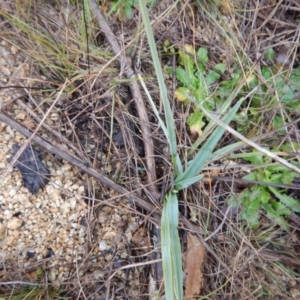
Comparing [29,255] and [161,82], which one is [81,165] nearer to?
[29,255]

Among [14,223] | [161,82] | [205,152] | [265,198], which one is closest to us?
[161,82]

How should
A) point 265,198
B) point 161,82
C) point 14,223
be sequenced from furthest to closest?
point 265,198
point 14,223
point 161,82

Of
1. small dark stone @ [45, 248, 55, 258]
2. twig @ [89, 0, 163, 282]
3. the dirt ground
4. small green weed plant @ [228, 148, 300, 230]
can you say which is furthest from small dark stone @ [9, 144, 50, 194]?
small green weed plant @ [228, 148, 300, 230]

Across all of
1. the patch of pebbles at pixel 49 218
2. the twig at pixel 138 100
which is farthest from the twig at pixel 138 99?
the patch of pebbles at pixel 49 218

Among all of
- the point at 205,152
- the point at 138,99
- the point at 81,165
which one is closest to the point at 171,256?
the point at 205,152

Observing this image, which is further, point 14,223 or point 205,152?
point 14,223

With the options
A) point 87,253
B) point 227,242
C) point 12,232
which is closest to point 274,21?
point 227,242
